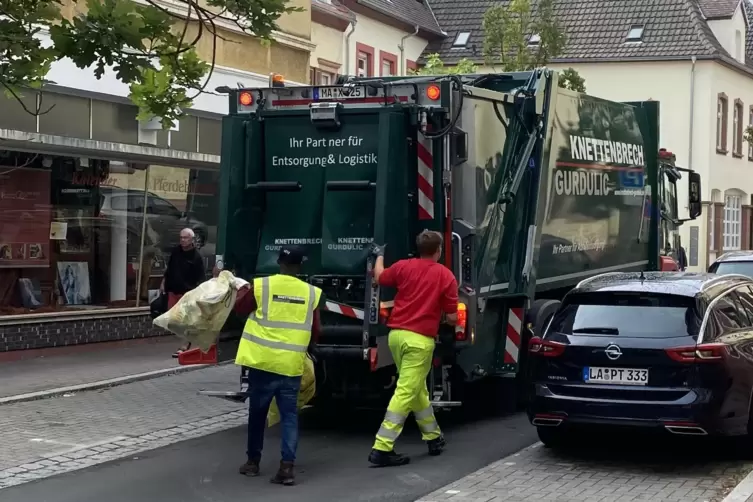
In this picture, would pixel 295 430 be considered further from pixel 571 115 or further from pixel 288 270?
pixel 571 115

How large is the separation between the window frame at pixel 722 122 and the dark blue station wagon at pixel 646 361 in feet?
97.2

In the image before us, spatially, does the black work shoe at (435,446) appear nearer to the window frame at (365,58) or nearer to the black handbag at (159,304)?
the black handbag at (159,304)

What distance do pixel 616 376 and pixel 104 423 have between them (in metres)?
4.76

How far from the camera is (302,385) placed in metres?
9.08

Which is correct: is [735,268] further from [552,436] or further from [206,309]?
[206,309]

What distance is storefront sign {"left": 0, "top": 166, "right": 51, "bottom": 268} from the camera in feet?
47.9

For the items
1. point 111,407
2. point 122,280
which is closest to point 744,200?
point 122,280

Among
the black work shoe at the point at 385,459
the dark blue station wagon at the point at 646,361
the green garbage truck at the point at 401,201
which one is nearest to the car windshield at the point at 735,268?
the green garbage truck at the point at 401,201

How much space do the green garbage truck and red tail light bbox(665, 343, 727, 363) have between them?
1.82 metres

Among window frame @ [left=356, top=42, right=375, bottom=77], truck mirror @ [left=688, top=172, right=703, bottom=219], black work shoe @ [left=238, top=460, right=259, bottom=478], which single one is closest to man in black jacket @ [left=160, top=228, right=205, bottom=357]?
black work shoe @ [left=238, top=460, right=259, bottom=478]

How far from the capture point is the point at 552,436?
9461mm

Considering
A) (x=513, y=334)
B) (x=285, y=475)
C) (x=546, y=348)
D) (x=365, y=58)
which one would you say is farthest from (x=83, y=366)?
(x=365, y=58)

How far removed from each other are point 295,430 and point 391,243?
1963 millimetres

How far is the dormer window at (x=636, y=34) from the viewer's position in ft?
122
